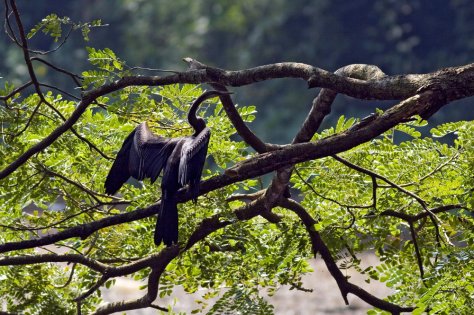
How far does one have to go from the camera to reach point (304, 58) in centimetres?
1916

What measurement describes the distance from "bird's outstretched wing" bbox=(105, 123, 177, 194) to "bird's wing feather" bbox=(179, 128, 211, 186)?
24 centimetres

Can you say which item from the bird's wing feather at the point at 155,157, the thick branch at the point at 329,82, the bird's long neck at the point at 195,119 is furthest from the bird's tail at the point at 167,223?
the thick branch at the point at 329,82

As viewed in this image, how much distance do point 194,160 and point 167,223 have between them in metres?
0.29

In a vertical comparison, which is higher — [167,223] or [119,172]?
[119,172]

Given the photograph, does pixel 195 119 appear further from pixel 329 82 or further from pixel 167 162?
pixel 329 82

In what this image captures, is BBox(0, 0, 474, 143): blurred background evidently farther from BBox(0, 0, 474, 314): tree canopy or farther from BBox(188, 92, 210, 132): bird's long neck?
BBox(188, 92, 210, 132): bird's long neck

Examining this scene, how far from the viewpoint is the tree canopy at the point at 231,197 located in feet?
14.4

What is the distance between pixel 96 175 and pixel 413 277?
1.66m

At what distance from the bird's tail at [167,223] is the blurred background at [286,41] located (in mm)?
13047

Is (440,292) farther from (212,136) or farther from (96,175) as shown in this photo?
(96,175)

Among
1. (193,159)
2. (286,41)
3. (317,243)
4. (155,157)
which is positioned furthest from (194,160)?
(286,41)

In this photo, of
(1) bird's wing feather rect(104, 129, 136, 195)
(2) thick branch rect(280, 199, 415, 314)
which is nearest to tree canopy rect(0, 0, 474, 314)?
(2) thick branch rect(280, 199, 415, 314)

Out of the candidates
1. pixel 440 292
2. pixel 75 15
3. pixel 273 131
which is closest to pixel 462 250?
pixel 440 292

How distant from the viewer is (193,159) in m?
4.35
